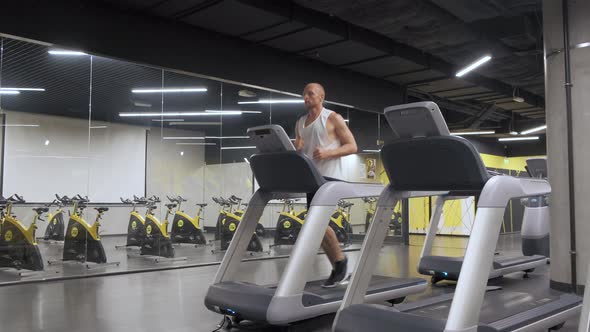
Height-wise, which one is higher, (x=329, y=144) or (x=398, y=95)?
(x=398, y=95)

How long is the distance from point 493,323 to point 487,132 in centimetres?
1180

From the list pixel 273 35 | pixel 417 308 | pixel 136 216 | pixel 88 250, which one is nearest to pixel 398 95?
pixel 273 35

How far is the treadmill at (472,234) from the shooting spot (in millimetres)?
2193

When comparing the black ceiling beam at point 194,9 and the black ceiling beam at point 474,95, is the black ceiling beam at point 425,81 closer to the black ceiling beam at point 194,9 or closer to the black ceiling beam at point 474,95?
the black ceiling beam at point 474,95

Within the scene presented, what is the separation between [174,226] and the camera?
780cm

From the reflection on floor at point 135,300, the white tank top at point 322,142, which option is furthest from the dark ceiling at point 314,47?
the white tank top at point 322,142

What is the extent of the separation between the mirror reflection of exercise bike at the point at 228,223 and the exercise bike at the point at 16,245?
2.79m

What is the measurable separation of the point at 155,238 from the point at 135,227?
0.81 m

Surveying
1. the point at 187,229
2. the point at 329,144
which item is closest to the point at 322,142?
the point at 329,144

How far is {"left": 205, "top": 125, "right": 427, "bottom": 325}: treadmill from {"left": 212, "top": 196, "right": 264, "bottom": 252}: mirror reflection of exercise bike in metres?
4.23

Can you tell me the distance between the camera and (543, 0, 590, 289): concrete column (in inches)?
167

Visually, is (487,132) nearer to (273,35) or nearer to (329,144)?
(273,35)

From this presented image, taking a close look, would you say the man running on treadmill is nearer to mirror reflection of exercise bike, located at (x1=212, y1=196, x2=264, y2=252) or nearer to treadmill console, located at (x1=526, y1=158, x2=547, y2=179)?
treadmill console, located at (x1=526, y1=158, x2=547, y2=179)

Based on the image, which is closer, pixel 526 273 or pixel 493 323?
pixel 493 323
